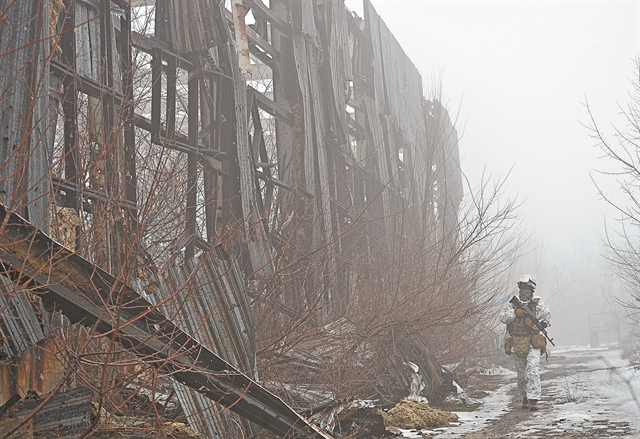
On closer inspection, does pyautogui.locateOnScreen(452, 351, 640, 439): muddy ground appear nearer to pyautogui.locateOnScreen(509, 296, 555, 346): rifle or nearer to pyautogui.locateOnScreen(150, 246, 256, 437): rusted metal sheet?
pyautogui.locateOnScreen(509, 296, 555, 346): rifle

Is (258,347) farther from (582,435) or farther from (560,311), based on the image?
(560,311)

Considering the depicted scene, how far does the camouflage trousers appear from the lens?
31.3 feet

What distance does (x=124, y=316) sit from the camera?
3.35 metres

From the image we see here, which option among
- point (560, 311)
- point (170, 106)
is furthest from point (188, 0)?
point (560, 311)

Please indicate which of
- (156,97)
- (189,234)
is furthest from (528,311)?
(156,97)

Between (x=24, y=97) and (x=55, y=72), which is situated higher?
(x=55, y=72)

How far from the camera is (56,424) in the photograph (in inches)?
126

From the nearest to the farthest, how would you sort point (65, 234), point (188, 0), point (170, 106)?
point (65, 234), point (170, 106), point (188, 0)

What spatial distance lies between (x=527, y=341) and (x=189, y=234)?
5.04 m

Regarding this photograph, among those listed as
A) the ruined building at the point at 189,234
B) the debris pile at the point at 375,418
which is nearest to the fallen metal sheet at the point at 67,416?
the ruined building at the point at 189,234

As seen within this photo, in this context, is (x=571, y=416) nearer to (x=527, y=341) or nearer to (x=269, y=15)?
(x=527, y=341)

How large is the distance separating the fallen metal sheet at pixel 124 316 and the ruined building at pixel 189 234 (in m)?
0.01

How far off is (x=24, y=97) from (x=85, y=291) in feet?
5.84

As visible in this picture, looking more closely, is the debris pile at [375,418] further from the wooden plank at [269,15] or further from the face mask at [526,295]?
the wooden plank at [269,15]
